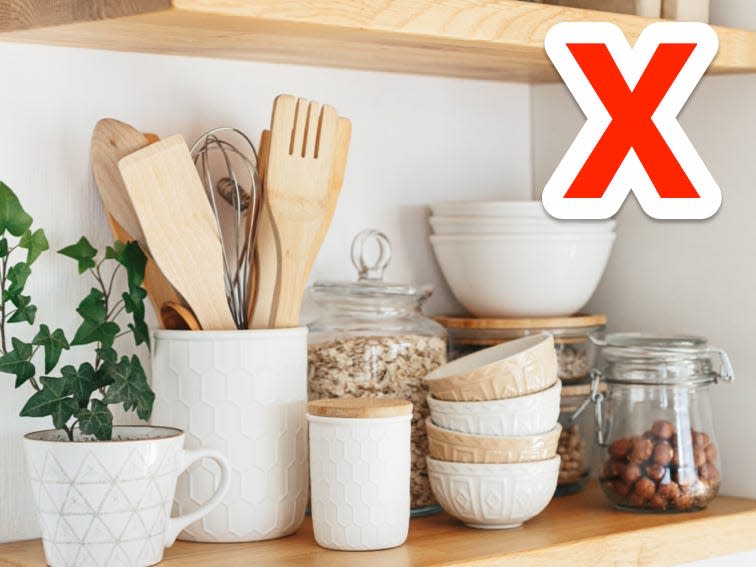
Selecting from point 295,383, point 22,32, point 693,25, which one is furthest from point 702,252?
point 22,32

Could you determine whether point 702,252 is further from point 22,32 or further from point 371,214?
point 22,32

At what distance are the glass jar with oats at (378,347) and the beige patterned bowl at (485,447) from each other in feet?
0.16

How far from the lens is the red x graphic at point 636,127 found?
122 centimetres

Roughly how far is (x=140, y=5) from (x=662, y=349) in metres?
0.58

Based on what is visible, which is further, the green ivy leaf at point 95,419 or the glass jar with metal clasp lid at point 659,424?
the glass jar with metal clasp lid at point 659,424

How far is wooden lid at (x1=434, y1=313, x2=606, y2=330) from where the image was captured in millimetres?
1264

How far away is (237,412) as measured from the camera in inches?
41.3

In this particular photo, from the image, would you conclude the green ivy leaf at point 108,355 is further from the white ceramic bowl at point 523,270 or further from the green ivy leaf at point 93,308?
the white ceramic bowl at point 523,270

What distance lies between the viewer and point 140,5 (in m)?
0.89

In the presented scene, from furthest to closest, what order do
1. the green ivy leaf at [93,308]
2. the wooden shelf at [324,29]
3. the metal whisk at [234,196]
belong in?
the metal whisk at [234,196] < the green ivy leaf at [93,308] < the wooden shelf at [324,29]

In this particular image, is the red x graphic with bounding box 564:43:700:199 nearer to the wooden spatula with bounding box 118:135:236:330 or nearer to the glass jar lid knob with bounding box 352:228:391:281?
the glass jar lid knob with bounding box 352:228:391:281

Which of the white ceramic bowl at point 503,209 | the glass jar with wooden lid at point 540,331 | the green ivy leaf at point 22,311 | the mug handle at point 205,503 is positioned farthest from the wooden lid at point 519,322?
the green ivy leaf at point 22,311

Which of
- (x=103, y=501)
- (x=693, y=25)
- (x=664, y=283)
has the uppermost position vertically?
(x=693, y=25)

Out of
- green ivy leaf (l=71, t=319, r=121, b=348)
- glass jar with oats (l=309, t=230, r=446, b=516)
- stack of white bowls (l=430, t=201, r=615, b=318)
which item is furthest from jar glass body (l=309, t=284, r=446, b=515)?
green ivy leaf (l=71, t=319, r=121, b=348)
